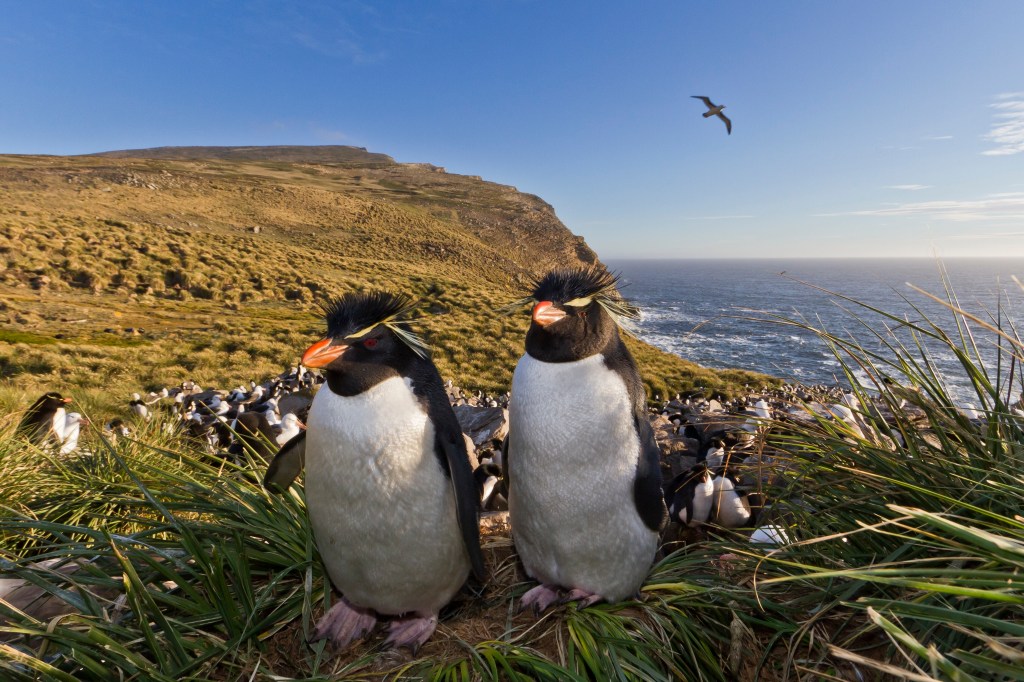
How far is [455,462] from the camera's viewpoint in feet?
6.39

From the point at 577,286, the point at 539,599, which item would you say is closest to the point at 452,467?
the point at 539,599

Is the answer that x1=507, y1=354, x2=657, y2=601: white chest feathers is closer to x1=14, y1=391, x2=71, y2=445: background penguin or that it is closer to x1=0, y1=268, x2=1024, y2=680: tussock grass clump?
x1=0, y1=268, x2=1024, y2=680: tussock grass clump

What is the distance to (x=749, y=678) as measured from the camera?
178 centimetres

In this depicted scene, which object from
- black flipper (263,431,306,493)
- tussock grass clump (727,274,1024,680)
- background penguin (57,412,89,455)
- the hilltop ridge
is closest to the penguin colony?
tussock grass clump (727,274,1024,680)

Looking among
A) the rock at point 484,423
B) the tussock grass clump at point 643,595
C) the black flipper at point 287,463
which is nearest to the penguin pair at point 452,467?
the tussock grass clump at point 643,595

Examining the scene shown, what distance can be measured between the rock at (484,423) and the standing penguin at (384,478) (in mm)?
3456

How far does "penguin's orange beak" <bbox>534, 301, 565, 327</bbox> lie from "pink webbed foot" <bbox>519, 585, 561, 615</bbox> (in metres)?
1.24

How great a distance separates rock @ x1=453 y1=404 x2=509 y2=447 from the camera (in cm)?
570

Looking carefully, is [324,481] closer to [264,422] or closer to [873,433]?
[873,433]

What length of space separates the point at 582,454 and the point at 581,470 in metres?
0.07

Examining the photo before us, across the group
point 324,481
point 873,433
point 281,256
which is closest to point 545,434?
point 324,481

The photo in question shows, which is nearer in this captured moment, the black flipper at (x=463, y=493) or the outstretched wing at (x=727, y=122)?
the black flipper at (x=463, y=493)

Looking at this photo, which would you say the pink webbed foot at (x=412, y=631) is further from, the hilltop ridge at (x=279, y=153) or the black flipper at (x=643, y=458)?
the hilltop ridge at (x=279, y=153)

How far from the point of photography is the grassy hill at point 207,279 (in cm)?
1221
